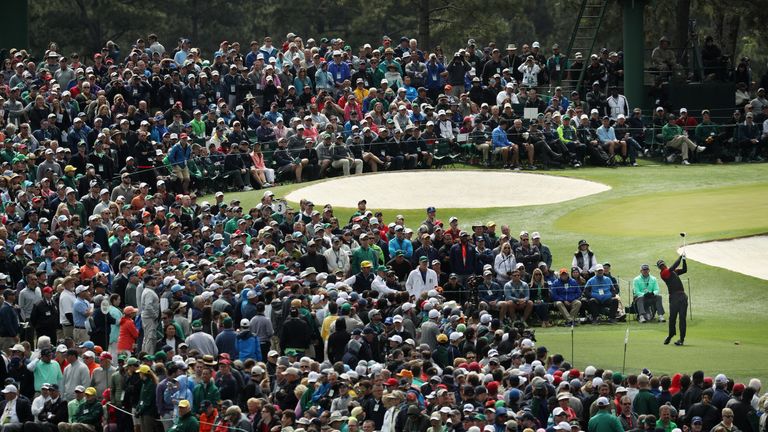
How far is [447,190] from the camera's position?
42.5 meters

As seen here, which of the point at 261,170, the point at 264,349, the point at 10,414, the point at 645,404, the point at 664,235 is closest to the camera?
the point at 645,404

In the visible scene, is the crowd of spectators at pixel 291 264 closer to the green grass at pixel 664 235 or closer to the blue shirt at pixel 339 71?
the blue shirt at pixel 339 71

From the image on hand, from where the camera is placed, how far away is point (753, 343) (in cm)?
2867

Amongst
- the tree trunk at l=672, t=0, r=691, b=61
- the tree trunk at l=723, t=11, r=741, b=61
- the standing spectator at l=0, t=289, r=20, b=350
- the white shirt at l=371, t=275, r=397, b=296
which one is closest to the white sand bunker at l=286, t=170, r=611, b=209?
the white shirt at l=371, t=275, r=397, b=296

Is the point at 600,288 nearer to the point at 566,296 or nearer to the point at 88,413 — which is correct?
the point at 566,296

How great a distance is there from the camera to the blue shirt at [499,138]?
1748 inches

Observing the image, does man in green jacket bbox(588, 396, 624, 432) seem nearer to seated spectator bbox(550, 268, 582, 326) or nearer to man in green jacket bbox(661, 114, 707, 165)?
seated spectator bbox(550, 268, 582, 326)

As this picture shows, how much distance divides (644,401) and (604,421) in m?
1.61

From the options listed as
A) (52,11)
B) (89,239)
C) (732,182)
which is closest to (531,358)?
(89,239)

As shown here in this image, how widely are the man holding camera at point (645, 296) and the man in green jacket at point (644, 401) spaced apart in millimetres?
9277

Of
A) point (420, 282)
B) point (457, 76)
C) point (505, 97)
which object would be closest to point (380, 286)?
point (420, 282)

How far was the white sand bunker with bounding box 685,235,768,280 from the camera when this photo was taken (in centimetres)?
3468

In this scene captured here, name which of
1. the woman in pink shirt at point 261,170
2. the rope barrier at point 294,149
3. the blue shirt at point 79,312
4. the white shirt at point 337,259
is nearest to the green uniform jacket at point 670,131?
the rope barrier at point 294,149

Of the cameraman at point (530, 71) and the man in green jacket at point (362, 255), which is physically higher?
the cameraman at point (530, 71)
